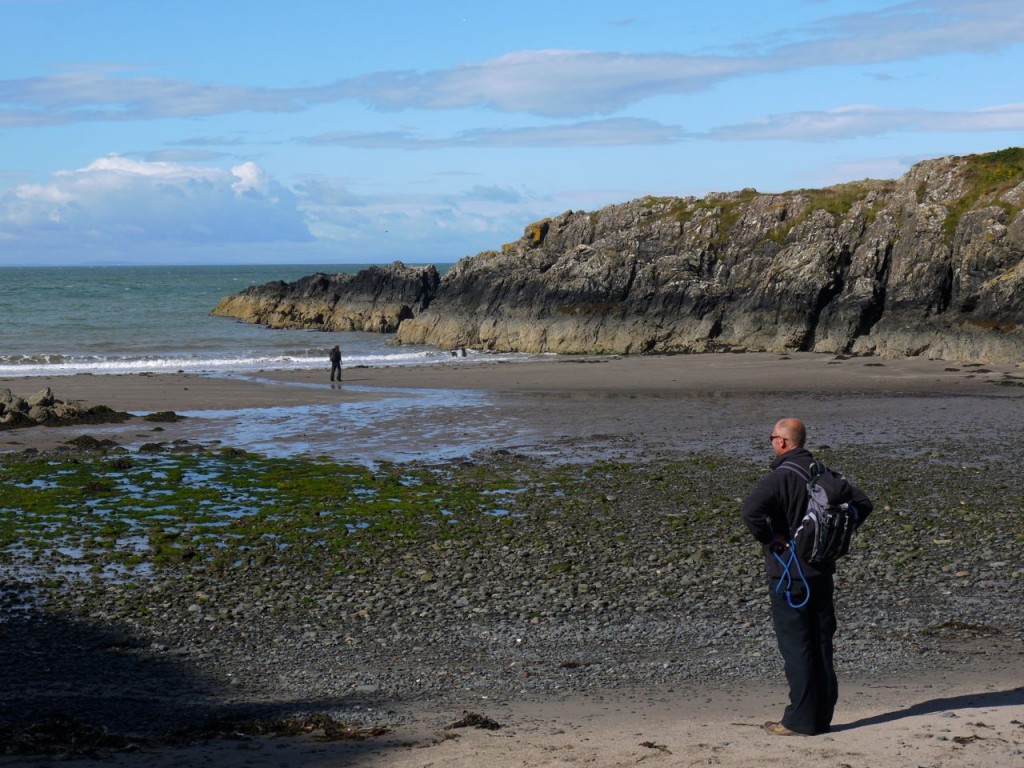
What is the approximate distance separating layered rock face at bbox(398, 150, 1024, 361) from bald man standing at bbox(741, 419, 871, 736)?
39.5 m

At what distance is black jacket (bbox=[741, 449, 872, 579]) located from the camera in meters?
7.80

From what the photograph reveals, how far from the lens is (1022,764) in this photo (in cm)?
696

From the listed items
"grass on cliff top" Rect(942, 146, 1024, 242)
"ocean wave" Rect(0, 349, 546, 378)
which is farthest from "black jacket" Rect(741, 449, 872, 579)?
"grass on cliff top" Rect(942, 146, 1024, 242)

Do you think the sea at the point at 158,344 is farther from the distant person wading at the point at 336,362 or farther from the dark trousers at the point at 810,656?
the dark trousers at the point at 810,656

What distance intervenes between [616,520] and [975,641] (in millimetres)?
6543

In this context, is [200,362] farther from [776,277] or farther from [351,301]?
[351,301]

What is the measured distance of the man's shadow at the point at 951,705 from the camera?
318 inches

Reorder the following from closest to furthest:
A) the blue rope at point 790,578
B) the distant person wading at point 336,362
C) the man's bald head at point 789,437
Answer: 1. the blue rope at point 790,578
2. the man's bald head at point 789,437
3. the distant person wading at point 336,362

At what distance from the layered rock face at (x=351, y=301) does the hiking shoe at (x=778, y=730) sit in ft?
238

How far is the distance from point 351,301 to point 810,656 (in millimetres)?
77822

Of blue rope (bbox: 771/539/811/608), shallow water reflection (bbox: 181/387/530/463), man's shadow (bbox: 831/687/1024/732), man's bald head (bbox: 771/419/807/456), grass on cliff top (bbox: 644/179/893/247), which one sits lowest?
man's shadow (bbox: 831/687/1024/732)

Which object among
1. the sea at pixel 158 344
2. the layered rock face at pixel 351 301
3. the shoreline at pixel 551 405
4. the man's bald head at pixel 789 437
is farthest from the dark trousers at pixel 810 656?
the layered rock face at pixel 351 301

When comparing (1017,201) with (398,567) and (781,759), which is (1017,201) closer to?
(398,567)

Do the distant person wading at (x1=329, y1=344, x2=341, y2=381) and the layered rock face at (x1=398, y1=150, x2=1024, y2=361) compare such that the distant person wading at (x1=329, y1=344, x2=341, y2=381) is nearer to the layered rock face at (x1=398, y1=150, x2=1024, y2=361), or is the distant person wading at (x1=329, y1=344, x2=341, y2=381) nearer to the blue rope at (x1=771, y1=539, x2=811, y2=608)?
the layered rock face at (x1=398, y1=150, x2=1024, y2=361)
